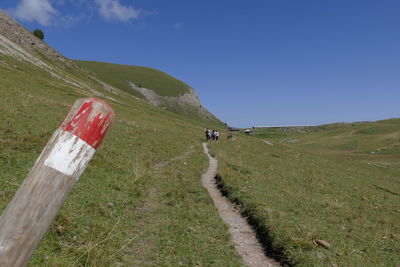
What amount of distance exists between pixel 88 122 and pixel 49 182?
60 cm

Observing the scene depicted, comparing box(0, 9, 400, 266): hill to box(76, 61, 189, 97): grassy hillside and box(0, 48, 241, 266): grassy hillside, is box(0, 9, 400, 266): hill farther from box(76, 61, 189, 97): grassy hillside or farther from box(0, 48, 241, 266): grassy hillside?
box(76, 61, 189, 97): grassy hillside

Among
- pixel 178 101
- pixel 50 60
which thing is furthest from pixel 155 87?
pixel 50 60

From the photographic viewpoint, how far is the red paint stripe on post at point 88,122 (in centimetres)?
243

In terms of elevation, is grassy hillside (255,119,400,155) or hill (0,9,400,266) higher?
grassy hillside (255,119,400,155)

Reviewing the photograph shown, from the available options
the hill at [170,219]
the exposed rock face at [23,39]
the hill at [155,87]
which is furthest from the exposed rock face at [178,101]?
the hill at [170,219]

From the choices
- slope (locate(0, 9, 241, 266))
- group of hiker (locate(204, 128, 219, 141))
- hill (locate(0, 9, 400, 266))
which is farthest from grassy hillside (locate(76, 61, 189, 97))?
hill (locate(0, 9, 400, 266))

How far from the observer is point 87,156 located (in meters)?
2.51

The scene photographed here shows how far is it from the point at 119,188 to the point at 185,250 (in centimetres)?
507

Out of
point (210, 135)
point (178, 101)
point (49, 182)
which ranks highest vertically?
point (178, 101)

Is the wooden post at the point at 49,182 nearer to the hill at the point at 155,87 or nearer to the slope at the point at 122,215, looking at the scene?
the slope at the point at 122,215

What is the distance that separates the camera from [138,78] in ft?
561

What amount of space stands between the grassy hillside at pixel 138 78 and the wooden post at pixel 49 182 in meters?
150

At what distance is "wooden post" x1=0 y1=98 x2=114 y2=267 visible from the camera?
2248 millimetres

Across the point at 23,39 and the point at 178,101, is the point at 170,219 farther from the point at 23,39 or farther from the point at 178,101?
the point at 178,101
